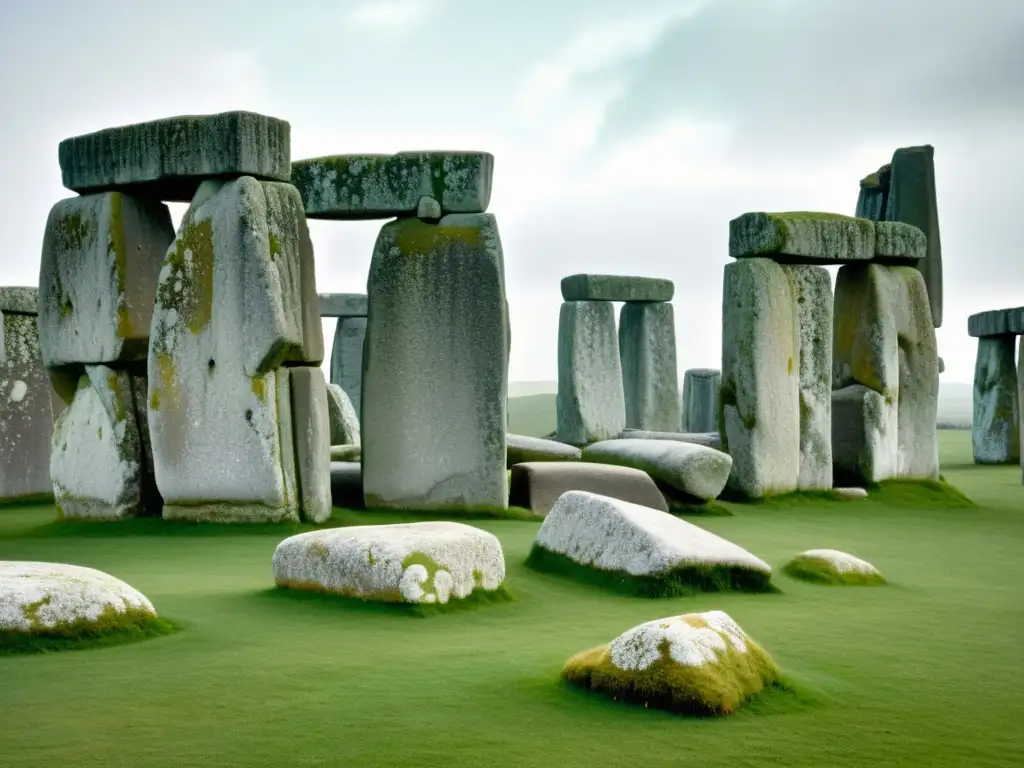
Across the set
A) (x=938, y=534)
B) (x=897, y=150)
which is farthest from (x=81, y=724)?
(x=897, y=150)

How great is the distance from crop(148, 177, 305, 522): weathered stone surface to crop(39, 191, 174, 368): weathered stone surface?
1.40 feet

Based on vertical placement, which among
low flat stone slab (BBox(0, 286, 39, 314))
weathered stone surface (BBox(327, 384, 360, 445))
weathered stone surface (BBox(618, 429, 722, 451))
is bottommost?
weathered stone surface (BBox(618, 429, 722, 451))

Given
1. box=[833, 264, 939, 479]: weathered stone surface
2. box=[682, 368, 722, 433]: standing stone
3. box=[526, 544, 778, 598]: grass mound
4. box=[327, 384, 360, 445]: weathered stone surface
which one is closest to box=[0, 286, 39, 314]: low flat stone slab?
box=[327, 384, 360, 445]: weathered stone surface

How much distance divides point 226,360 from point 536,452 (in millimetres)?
3881

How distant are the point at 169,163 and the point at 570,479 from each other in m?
4.07

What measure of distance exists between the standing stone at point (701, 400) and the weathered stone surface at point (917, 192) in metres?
6.90

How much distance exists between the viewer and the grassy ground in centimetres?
410

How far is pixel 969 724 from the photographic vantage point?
4535mm

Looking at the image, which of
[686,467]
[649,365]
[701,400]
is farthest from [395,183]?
[701,400]

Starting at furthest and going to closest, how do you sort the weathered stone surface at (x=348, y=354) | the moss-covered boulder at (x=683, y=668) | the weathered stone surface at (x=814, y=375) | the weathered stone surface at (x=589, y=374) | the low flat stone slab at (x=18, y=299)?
1. the weathered stone surface at (x=348, y=354)
2. the weathered stone surface at (x=589, y=374)
3. the weathered stone surface at (x=814, y=375)
4. the low flat stone slab at (x=18, y=299)
5. the moss-covered boulder at (x=683, y=668)

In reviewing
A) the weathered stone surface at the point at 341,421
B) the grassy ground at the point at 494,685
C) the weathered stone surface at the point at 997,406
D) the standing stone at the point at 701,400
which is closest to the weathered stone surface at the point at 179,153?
the grassy ground at the point at 494,685

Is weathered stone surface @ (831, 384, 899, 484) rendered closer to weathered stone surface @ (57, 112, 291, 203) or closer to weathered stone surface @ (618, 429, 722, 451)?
weathered stone surface @ (618, 429, 722, 451)

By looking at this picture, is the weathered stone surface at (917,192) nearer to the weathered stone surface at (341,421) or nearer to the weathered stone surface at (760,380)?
the weathered stone surface at (760,380)

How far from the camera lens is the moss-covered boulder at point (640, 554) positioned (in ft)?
22.7
